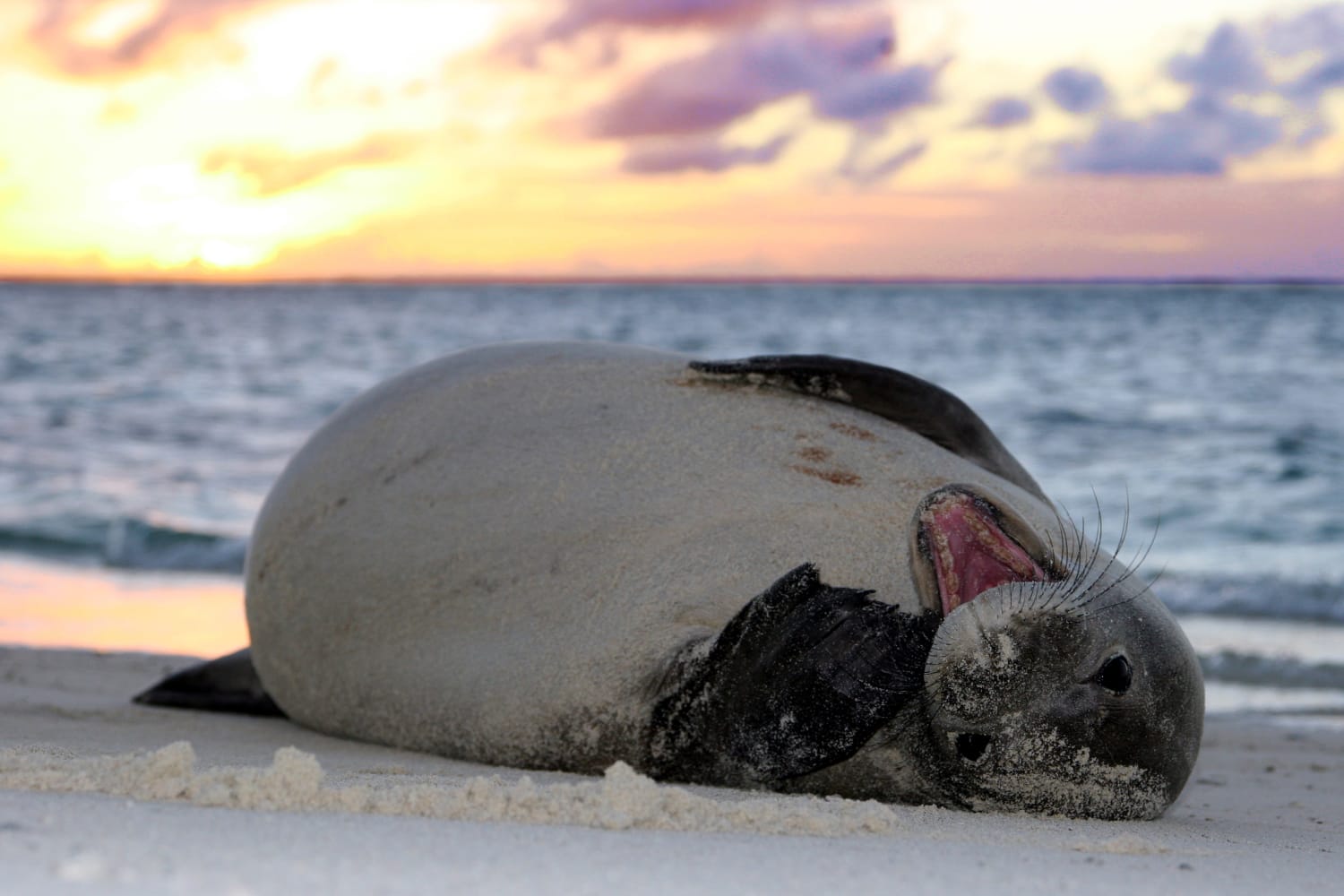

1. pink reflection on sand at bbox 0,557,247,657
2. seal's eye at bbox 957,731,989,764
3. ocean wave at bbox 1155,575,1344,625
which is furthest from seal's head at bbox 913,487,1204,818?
ocean wave at bbox 1155,575,1344,625

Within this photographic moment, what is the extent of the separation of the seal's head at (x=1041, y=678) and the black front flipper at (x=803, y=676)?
0.27ft

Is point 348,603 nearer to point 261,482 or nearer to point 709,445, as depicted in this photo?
point 709,445

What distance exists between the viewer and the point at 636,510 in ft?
10.7

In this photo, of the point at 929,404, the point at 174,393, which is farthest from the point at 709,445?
the point at 174,393

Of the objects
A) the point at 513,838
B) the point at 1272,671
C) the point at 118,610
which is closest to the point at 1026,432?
the point at 1272,671

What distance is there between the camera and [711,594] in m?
3.11

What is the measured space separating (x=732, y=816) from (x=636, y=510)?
1.00 meters

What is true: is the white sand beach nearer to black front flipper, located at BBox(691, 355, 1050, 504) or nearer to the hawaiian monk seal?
the hawaiian monk seal

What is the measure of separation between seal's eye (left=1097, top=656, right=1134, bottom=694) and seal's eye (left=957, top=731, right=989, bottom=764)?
0.23 m

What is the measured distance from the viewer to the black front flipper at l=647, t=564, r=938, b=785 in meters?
2.60

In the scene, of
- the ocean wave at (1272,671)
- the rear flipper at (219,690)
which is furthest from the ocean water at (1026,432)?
the rear flipper at (219,690)

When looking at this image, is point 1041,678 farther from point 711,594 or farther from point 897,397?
point 897,397

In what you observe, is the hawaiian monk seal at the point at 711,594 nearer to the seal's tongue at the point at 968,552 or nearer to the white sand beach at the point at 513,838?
the seal's tongue at the point at 968,552

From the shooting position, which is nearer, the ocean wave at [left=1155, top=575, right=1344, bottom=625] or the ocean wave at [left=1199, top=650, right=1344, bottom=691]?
the ocean wave at [left=1199, top=650, right=1344, bottom=691]
